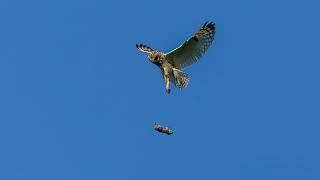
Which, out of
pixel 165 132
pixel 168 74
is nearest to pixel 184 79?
pixel 168 74

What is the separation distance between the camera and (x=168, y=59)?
30.7 m

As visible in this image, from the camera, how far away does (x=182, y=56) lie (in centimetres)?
3047

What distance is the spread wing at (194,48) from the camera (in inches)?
1187

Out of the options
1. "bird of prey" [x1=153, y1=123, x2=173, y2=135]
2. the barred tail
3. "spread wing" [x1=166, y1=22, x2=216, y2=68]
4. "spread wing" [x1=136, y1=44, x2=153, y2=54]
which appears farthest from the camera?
"spread wing" [x1=136, y1=44, x2=153, y2=54]

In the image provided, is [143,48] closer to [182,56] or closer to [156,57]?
[156,57]

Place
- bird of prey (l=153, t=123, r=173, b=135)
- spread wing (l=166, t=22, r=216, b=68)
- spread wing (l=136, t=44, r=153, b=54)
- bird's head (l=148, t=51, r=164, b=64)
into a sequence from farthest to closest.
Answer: spread wing (l=136, t=44, r=153, b=54) < bird's head (l=148, t=51, r=164, b=64) < spread wing (l=166, t=22, r=216, b=68) < bird of prey (l=153, t=123, r=173, b=135)

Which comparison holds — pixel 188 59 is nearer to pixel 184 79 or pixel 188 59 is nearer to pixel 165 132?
pixel 184 79

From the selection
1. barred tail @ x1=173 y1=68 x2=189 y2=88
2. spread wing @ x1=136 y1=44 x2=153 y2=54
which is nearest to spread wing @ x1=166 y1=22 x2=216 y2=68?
barred tail @ x1=173 y1=68 x2=189 y2=88

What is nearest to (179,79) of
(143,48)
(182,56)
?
(182,56)

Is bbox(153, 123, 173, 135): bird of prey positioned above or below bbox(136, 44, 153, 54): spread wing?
below

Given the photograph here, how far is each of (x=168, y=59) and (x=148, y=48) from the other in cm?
159

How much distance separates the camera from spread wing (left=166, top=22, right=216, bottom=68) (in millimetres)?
30156

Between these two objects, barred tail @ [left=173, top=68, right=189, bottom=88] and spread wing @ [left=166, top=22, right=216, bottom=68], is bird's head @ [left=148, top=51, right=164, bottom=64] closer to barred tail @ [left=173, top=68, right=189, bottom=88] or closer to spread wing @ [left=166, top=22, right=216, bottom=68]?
spread wing @ [left=166, top=22, right=216, bottom=68]

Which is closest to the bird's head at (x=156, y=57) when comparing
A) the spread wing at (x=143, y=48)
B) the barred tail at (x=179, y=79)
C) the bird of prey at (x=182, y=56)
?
the bird of prey at (x=182, y=56)
